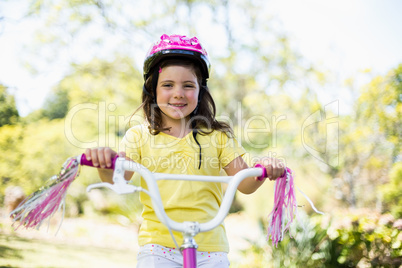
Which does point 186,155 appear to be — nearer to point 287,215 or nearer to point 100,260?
point 287,215

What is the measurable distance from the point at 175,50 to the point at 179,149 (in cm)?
62

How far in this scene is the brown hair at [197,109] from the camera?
2408 millimetres

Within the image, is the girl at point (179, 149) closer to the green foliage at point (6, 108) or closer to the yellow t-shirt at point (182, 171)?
the yellow t-shirt at point (182, 171)

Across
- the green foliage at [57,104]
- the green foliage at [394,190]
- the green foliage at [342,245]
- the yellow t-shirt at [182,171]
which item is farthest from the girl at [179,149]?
the green foliage at [57,104]

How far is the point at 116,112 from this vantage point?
10570 mm

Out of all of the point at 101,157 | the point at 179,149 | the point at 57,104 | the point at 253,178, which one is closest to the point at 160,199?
the point at 101,157

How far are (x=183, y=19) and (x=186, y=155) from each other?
8.80 metres

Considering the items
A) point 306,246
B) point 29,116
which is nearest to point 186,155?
point 306,246

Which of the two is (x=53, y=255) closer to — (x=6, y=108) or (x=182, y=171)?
(x=6, y=108)

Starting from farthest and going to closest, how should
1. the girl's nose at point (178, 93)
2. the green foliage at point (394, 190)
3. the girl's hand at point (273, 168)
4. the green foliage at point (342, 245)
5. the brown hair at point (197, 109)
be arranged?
the green foliage at point (394, 190) < the green foliage at point (342, 245) < the brown hair at point (197, 109) < the girl's nose at point (178, 93) < the girl's hand at point (273, 168)

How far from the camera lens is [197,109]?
2674 millimetres

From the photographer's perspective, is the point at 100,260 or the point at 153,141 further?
the point at 100,260

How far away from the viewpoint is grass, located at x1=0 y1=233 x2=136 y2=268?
557 cm

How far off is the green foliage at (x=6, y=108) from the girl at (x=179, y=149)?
11.8 feet
